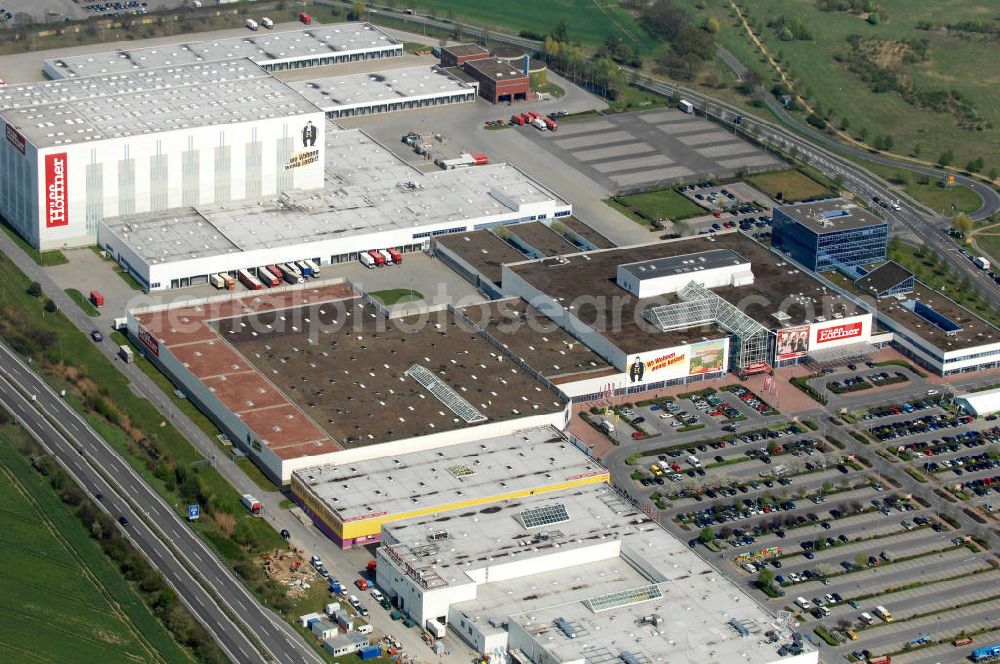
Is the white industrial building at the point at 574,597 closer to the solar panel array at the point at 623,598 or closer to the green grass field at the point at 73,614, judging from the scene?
the solar panel array at the point at 623,598

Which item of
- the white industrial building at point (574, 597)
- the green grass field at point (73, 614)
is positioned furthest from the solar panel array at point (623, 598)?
the green grass field at point (73, 614)

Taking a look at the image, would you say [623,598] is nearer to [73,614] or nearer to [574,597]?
[574,597]

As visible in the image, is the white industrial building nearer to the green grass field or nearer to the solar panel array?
the solar panel array

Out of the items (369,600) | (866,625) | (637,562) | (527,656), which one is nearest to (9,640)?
(369,600)

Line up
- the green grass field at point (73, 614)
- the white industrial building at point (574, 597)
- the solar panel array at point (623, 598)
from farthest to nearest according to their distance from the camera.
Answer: the solar panel array at point (623, 598) < the green grass field at point (73, 614) < the white industrial building at point (574, 597)

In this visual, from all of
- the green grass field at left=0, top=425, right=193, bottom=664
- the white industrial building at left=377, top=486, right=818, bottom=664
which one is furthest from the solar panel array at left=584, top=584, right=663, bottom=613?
the green grass field at left=0, top=425, right=193, bottom=664

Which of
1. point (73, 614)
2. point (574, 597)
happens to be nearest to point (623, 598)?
point (574, 597)
